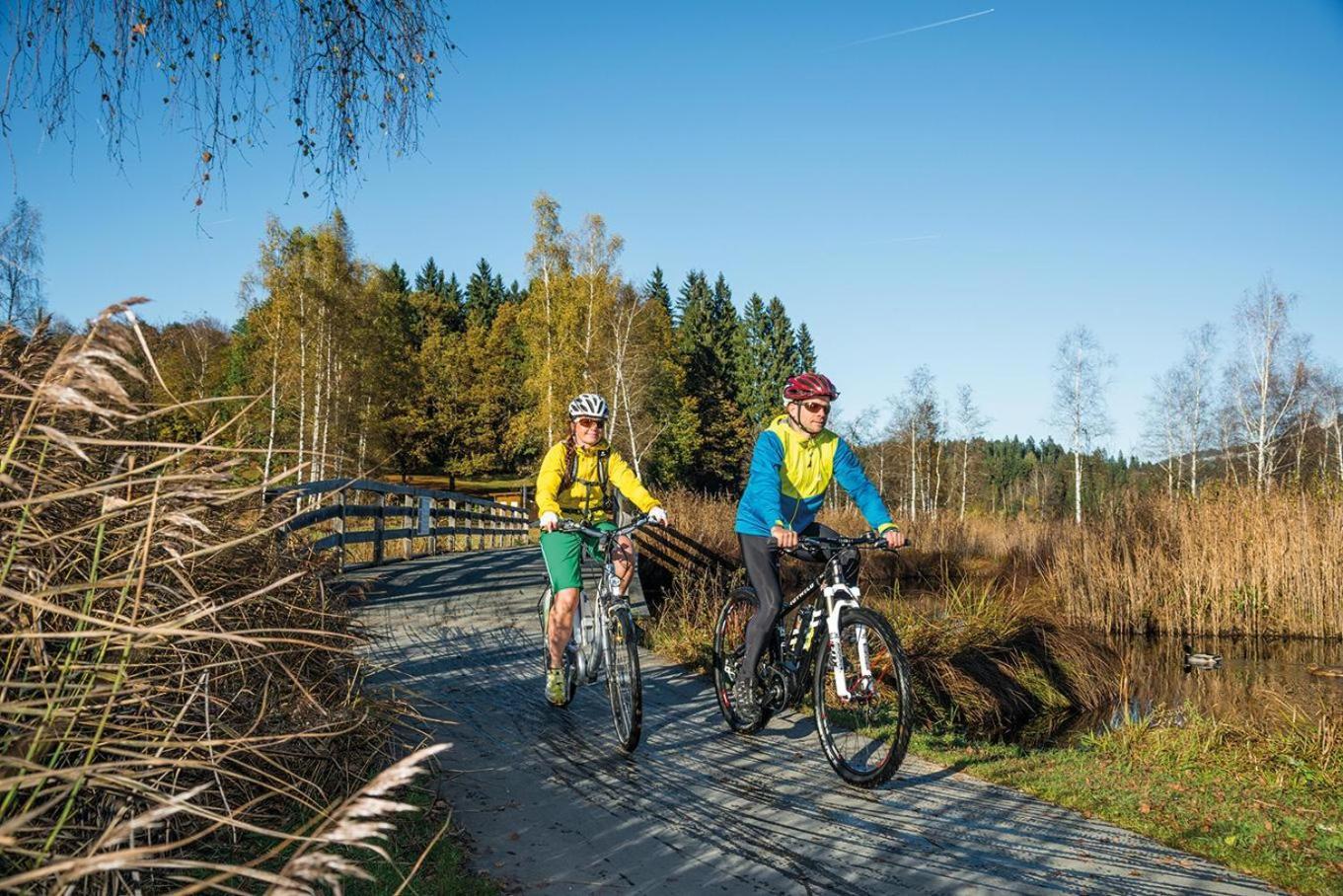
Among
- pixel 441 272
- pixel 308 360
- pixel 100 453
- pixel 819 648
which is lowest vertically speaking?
pixel 819 648

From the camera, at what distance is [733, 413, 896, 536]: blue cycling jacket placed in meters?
5.89

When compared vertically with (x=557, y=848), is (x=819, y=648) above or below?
above

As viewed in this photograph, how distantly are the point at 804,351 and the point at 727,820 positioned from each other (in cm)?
8799

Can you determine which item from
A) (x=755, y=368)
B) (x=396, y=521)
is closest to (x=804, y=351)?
(x=755, y=368)

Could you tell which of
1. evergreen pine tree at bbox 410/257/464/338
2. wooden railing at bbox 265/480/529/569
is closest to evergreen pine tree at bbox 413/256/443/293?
evergreen pine tree at bbox 410/257/464/338

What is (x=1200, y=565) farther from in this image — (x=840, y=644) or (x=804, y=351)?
(x=804, y=351)

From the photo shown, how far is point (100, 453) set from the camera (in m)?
3.23

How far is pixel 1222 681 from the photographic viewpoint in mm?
10344

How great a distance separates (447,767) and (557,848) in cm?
124

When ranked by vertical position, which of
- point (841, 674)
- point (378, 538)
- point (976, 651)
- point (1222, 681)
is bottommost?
point (1222, 681)

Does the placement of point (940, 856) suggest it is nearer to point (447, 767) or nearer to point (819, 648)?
point (819, 648)

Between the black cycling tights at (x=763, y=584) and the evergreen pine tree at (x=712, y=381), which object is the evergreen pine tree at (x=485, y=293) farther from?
the black cycling tights at (x=763, y=584)

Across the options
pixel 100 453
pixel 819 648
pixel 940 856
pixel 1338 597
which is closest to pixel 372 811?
pixel 100 453

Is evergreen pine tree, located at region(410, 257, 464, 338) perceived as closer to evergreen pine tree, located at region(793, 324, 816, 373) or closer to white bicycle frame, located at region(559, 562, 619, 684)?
evergreen pine tree, located at region(793, 324, 816, 373)
